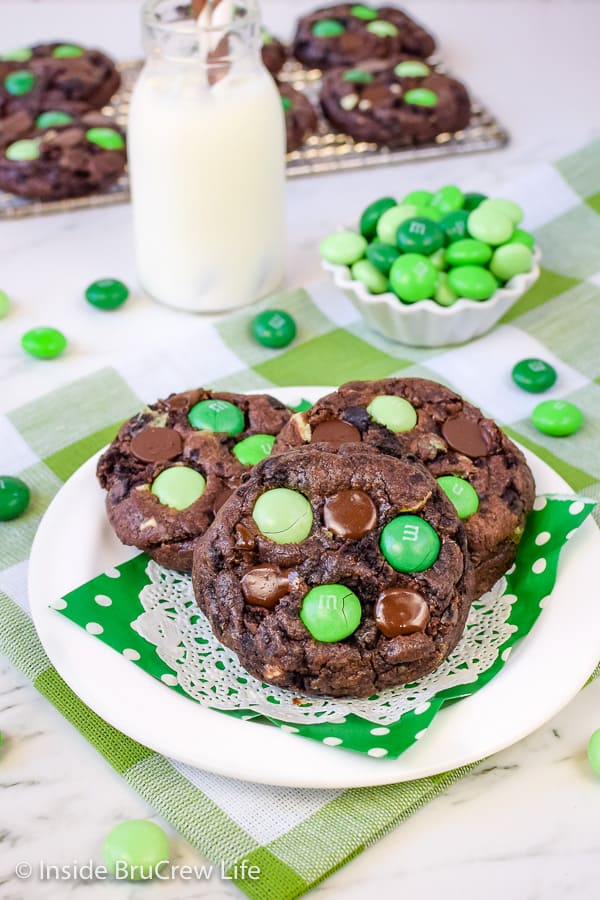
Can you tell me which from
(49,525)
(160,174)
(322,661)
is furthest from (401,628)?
(160,174)

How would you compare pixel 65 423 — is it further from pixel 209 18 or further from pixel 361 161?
pixel 361 161

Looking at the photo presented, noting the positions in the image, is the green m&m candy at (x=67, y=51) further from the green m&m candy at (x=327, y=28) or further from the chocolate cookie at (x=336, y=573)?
the chocolate cookie at (x=336, y=573)

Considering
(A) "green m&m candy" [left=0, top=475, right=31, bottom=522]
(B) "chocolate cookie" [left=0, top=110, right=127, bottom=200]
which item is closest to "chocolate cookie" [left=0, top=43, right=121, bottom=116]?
(B) "chocolate cookie" [left=0, top=110, right=127, bottom=200]

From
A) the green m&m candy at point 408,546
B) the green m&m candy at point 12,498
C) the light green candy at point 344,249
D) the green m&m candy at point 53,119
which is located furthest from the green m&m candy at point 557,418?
the green m&m candy at point 53,119

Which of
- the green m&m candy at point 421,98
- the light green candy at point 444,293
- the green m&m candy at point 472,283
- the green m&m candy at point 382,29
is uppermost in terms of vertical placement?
the green m&m candy at point 382,29

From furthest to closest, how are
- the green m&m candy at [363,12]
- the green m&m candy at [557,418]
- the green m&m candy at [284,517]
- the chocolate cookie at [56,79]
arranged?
the green m&m candy at [363,12] < the chocolate cookie at [56,79] < the green m&m candy at [557,418] < the green m&m candy at [284,517]

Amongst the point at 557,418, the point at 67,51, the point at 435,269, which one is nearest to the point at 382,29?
the point at 67,51

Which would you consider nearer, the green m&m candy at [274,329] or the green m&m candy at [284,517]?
the green m&m candy at [284,517]
